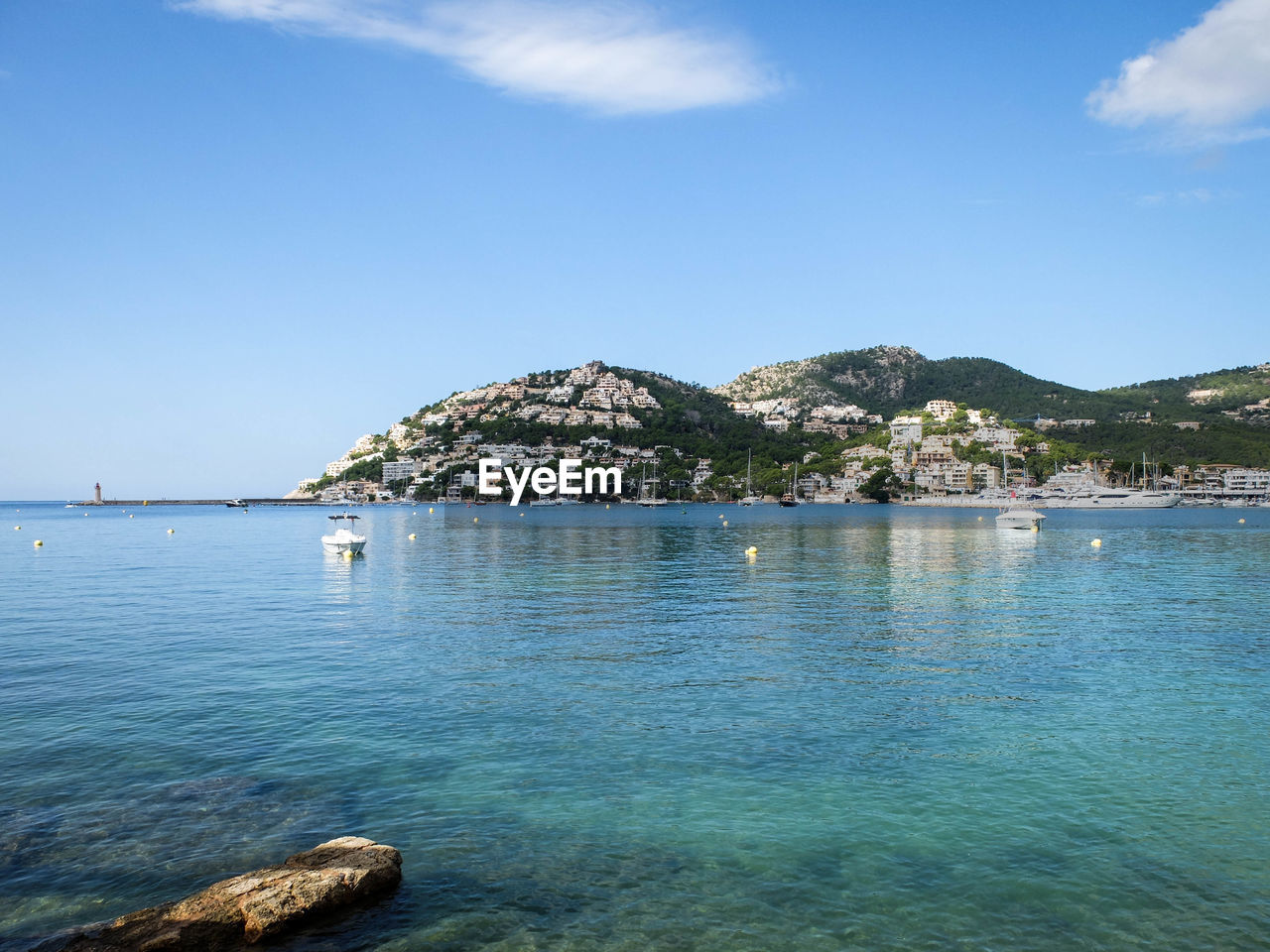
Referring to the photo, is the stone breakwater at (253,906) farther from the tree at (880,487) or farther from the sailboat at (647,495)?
the tree at (880,487)

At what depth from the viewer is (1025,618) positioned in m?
24.6

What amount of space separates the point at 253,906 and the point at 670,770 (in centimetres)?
563

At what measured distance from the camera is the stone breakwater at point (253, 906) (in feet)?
22.0

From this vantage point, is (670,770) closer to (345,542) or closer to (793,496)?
(345,542)

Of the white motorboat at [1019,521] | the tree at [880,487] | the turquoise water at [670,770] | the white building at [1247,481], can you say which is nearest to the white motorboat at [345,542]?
the turquoise water at [670,770]

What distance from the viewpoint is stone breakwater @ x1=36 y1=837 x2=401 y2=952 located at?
6.71m

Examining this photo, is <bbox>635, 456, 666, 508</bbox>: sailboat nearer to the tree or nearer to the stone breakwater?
the tree

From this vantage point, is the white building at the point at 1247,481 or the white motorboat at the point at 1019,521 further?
the white building at the point at 1247,481

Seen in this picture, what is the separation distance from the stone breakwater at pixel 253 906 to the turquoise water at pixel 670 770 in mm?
350

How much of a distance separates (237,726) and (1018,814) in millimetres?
11530

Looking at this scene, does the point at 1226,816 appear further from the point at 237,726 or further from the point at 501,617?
the point at 501,617

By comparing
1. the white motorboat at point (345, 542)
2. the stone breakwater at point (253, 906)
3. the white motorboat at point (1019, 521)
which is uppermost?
the white motorboat at point (345, 542)

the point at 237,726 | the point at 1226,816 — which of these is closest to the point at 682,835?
the point at 1226,816

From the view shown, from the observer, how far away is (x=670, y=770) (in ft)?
36.9
